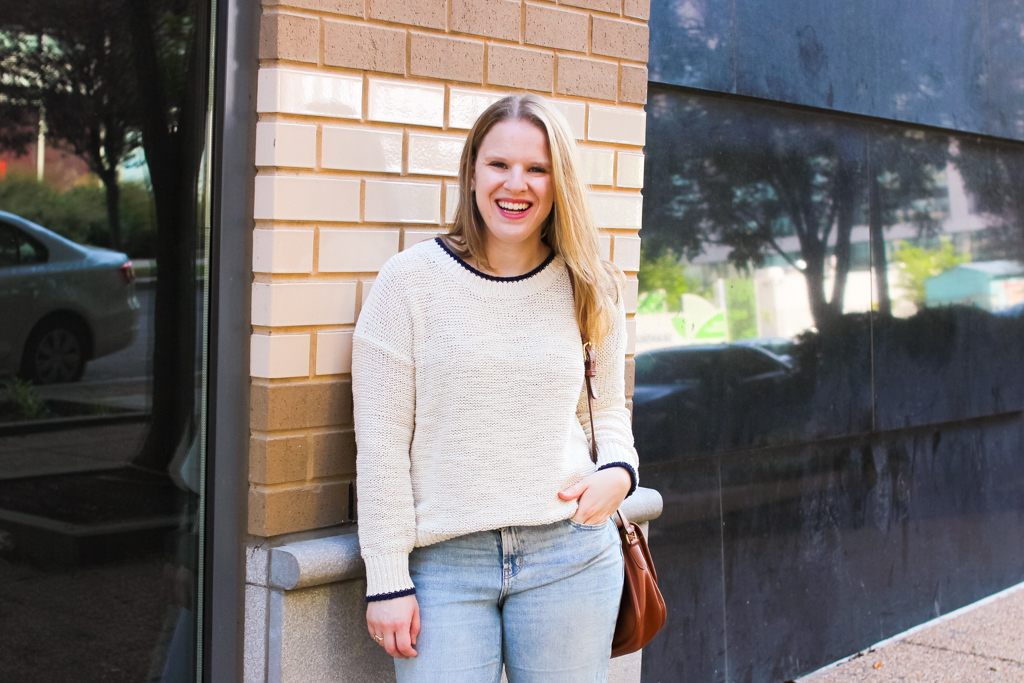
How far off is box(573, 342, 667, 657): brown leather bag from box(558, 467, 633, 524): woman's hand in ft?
0.26

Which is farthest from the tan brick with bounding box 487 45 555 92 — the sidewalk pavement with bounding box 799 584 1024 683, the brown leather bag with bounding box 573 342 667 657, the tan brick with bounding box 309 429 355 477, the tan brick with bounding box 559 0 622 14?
the sidewalk pavement with bounding box 799 584 1024 683

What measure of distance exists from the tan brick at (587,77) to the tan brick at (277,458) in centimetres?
129

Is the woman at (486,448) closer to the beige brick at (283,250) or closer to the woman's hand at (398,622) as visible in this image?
the woman's hand at (398,622)

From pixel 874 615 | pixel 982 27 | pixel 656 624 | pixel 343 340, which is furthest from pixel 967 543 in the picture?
pixel 343 340

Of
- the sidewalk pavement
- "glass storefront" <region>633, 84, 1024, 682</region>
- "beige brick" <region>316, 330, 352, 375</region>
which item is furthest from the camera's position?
the sidewalk pavement

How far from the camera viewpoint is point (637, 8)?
10.6ft

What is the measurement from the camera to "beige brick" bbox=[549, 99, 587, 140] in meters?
3.06

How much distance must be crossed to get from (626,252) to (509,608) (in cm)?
137

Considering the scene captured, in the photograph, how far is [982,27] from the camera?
554 cm

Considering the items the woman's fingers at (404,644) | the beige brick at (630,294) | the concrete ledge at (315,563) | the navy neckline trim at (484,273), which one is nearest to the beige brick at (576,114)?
the beige brick at (630,294)

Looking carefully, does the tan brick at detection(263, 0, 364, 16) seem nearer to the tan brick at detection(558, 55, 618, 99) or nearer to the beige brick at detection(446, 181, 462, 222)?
the beige brick at detection(446, 181, 462, 222)

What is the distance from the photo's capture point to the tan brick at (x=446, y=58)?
8.91ft

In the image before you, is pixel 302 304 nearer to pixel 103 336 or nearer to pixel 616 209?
pixel 103 336

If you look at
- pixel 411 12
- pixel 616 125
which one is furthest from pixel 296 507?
pixel 616 125
